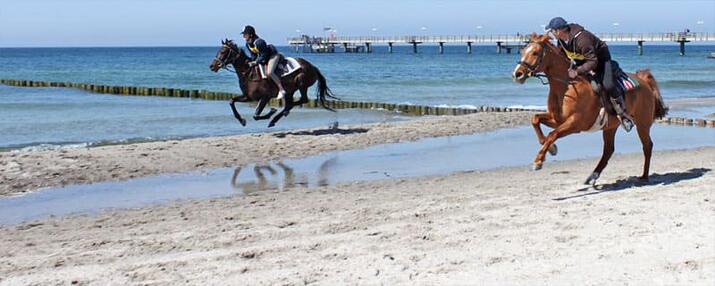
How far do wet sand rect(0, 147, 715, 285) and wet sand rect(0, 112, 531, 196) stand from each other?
2.95m

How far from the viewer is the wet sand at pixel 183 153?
13750mm

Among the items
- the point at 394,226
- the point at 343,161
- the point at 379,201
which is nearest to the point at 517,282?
the point at 394,226

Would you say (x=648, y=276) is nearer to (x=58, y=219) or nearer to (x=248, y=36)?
(x=58, y=219)

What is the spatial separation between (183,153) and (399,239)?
8216 millimetres

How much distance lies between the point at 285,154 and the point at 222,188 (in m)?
3.65

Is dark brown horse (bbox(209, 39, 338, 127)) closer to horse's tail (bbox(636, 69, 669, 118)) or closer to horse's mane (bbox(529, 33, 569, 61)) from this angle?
horse's tail (bbox(636, 69, 669, 118))

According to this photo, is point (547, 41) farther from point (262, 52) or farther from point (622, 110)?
point (262, 52)

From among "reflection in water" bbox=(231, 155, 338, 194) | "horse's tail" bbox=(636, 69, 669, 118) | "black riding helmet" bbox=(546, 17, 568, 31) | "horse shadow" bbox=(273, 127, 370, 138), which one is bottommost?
"reflection in water" bbox=(231, 155, 338, 194)

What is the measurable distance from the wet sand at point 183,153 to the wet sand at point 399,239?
116 inches

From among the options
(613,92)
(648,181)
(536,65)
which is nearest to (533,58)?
(536,65)

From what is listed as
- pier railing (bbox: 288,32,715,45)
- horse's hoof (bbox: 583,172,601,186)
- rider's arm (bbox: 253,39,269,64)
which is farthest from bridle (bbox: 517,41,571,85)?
pier railing (bbox: 288,32,715,45)

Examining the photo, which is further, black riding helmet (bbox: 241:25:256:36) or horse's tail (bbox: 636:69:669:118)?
black riding helmet (bbox: 241:25:256:36)

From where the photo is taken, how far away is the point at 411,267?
7.46m

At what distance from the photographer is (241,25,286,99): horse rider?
19414 mm
